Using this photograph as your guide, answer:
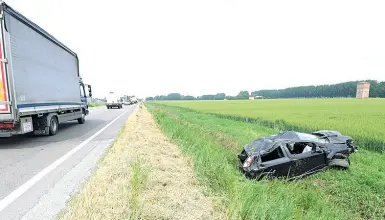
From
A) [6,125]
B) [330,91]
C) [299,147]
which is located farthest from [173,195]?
[330,91]

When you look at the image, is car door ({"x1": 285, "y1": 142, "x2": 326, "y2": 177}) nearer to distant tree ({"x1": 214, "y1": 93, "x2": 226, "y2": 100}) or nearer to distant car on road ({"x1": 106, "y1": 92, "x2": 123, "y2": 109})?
distant car on road ({"x1": 106, "y1": 92, "x2": 123, "y2": 109})

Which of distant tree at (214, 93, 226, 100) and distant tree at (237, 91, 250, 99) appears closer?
Result: distant tree at (237, 91, 250, 99)

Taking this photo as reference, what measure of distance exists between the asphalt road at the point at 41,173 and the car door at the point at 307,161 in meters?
4.67

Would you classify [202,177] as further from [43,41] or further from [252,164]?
[43,41]

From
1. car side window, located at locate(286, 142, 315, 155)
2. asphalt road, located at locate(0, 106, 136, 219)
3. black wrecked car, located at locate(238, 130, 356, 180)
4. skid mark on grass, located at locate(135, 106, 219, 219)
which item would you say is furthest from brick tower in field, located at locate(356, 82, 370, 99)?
asphalt road, located at locate(0, 106, 136, 219)

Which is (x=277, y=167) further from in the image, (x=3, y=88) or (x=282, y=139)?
(x=3, y=88)

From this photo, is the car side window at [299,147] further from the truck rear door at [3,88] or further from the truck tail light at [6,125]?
the truck tail light at [6,125]

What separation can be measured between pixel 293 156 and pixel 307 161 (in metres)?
0.38

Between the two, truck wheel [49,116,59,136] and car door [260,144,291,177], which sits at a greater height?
truck wheel [49,116,59,136]

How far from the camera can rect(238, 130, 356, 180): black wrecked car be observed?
5.20 meters

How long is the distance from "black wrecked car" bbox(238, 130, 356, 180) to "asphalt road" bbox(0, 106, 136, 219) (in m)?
3.90

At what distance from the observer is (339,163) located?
560 cm

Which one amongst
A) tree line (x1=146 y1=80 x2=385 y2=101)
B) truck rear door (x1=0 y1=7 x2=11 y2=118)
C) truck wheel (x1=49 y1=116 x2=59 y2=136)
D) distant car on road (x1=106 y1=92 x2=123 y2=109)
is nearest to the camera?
truck rear door (x1=0 y1=7 x2=11 y2=118)

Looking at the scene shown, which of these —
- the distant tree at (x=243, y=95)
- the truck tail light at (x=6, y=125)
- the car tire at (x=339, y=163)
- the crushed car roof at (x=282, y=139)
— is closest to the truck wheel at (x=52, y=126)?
the truck tail light at (x=6, y=125)
